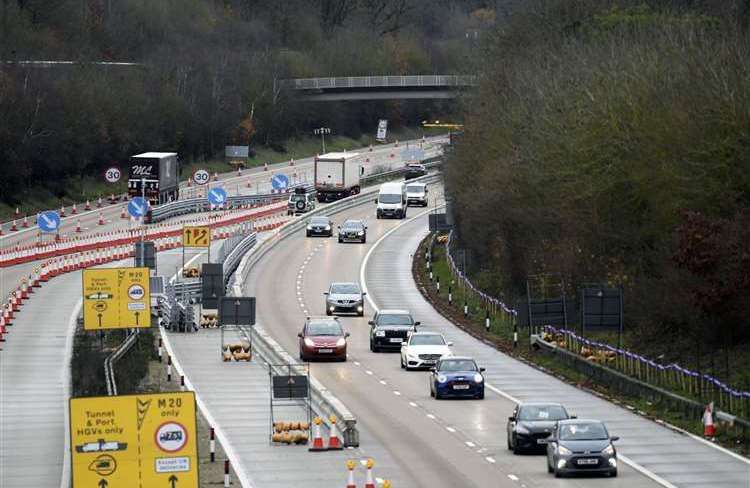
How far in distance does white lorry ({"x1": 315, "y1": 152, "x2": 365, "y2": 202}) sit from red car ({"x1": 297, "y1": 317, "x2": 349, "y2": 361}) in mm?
63505

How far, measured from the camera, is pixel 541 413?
37094mm

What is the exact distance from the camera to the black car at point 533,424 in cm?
3681

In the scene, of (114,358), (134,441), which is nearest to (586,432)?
(134,441)

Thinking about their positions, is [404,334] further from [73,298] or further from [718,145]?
[73,298]

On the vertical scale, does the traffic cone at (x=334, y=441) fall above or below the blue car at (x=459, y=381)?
below

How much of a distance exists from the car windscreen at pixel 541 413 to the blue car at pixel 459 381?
9.44 metres

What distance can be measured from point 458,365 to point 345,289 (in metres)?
23.8

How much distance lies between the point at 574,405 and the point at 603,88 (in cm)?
2654

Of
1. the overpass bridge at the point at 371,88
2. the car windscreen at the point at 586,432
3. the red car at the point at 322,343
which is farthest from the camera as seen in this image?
the overpass bridge at the point at 371,88

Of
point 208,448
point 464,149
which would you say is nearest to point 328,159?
point 464,149

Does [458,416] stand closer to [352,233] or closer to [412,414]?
[412,414]

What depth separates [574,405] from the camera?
46.0m

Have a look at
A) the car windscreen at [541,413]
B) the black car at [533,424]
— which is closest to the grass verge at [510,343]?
the car windscreen at [541,413]

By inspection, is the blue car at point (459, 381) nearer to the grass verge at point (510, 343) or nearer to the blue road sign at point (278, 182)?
the grass verge at point (510, 343)
